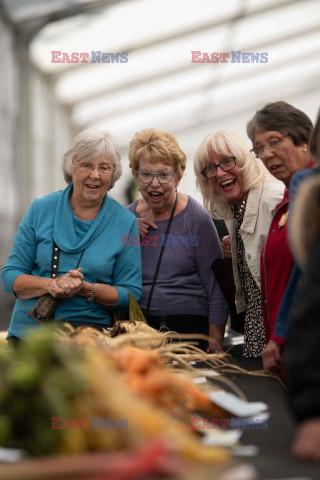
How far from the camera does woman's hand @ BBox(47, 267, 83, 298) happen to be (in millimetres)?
2225

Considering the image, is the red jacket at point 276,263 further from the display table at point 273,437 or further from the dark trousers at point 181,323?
the dark trousers at point 181,323

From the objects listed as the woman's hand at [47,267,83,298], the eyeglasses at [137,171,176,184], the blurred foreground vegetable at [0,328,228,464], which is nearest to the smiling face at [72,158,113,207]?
the eyeglasses at [137,171,176,184]

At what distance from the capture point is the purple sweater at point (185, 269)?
259 centimetres

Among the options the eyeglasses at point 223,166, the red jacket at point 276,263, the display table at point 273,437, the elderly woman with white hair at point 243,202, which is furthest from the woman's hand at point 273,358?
the eyeglasses at point 223,166

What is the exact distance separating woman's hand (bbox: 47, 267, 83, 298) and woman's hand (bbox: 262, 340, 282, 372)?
35.1 inches

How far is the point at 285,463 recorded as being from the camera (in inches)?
35.6

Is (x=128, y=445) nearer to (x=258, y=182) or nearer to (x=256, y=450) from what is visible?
(x=256, y=450)

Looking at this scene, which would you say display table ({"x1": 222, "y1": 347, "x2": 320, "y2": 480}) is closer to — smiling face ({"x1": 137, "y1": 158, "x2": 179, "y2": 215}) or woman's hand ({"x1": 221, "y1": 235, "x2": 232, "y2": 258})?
woman's hand ({"x1": 221, "y1": 235, "x2": 232, "y2": 258})

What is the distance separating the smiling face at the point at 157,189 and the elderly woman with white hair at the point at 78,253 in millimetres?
186

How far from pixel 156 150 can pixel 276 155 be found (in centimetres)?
73

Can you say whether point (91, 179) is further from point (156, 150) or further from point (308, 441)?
point (308, 441)

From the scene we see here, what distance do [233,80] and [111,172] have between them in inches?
361

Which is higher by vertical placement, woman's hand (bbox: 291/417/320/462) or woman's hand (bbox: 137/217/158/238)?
woman's hand (bbox: 137/217/158/238)

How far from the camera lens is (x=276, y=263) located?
1908 mm
